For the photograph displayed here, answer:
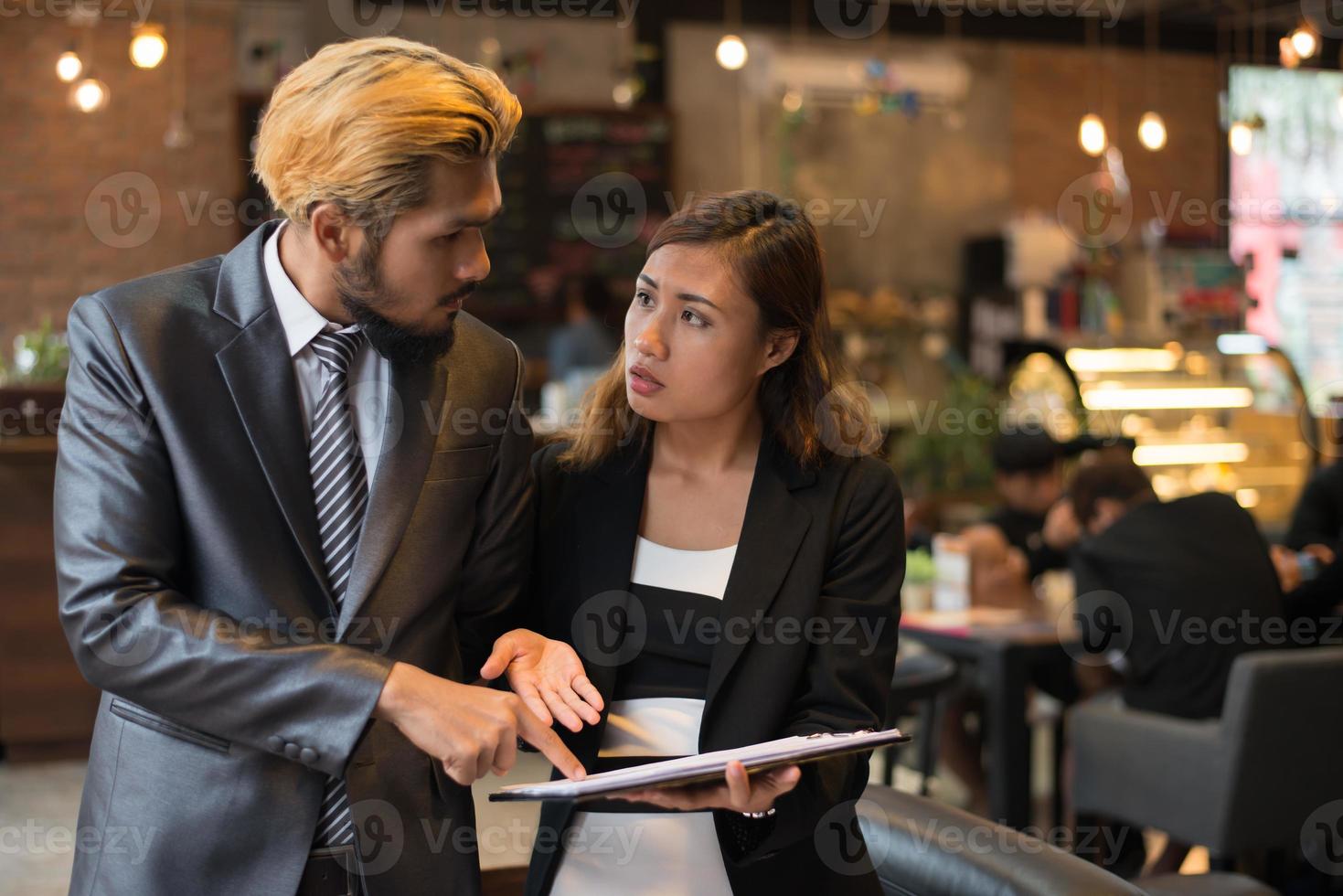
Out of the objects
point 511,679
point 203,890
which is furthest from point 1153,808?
point 203,890

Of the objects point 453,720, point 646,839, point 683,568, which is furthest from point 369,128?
point 646,839

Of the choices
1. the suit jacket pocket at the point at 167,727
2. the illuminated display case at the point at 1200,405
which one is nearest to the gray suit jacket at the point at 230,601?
the suit jacket pocket at the point at 167,727

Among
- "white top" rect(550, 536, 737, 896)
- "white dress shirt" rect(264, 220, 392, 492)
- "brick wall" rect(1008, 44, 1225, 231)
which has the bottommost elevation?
"white top" rect(550, 536, 737, 896)

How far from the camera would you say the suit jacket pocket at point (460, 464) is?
158 cm

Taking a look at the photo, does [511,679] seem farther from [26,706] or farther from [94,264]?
[94,264]

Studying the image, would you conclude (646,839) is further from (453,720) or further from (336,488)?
(336,488)

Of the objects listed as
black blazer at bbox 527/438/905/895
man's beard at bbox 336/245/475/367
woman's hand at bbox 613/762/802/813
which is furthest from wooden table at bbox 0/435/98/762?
woman's hand at bbox 613/762/802/813

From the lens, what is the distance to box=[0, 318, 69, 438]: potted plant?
509 cm

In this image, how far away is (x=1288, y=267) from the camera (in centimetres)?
1021

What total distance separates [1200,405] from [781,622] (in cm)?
716

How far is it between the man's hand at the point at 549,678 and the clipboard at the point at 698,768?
134 mm

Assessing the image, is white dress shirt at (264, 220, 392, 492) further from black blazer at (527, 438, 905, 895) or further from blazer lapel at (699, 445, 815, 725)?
blazer lapel at (699, 445, 815, 725)

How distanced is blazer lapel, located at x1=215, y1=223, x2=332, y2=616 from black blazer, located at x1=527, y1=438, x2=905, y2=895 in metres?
0.49

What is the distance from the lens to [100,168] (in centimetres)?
761
